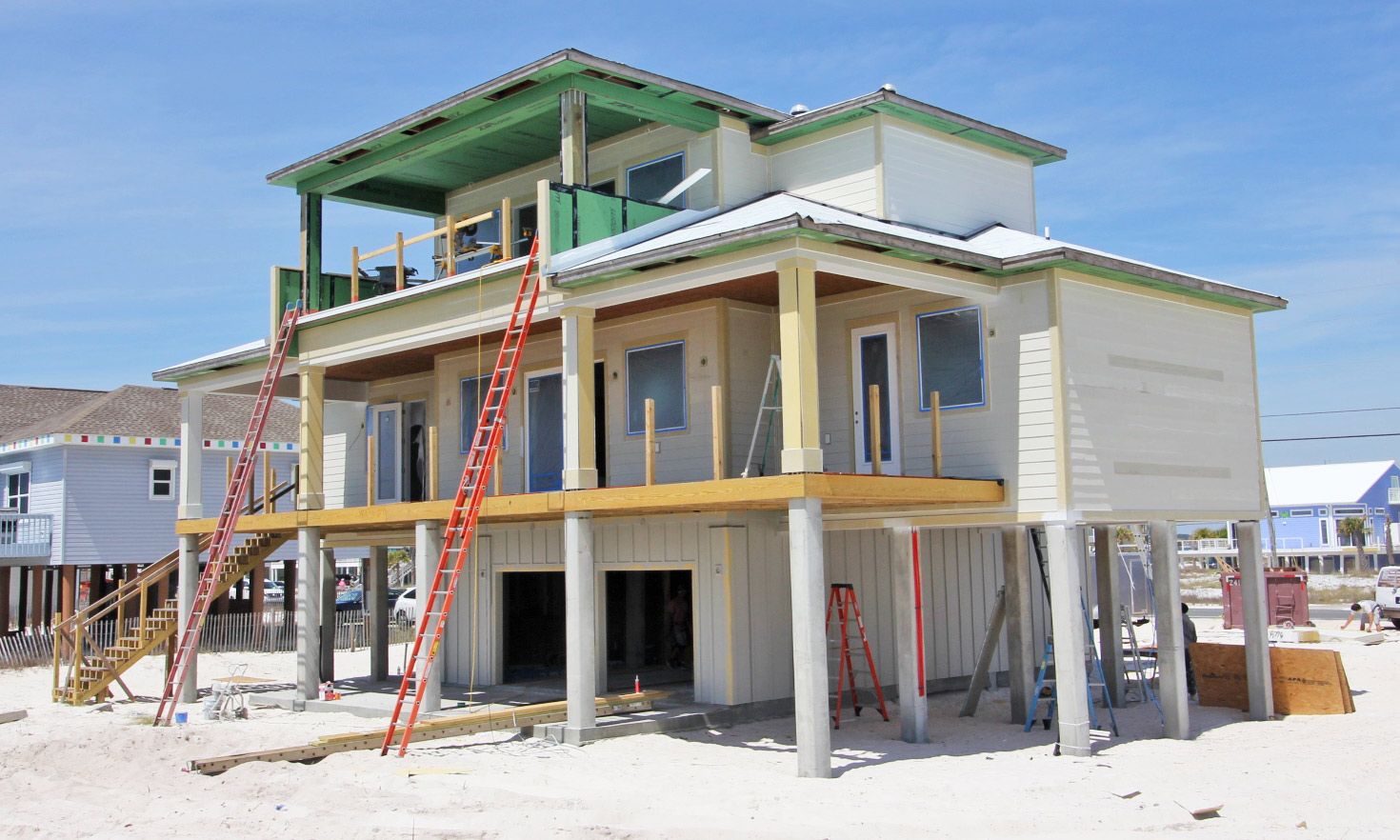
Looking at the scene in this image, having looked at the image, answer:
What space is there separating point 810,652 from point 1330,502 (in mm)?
85306

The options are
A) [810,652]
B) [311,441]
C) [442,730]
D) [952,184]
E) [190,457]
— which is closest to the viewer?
[810,652]

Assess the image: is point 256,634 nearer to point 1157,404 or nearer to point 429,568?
point 429,568

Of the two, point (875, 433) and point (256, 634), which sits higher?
point (875, 433)

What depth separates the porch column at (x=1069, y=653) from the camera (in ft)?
54.2

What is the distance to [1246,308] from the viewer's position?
66.1 ft

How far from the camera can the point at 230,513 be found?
22.5 meters

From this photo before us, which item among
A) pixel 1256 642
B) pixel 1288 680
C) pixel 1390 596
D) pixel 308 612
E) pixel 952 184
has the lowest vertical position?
pixel 1288 680

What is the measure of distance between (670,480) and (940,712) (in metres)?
5.59

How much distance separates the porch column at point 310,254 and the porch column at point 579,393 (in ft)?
23.5

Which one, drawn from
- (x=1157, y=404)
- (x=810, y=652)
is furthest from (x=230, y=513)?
(x=1157, y=404)

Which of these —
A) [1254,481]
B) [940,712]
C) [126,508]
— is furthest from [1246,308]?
[126,508]

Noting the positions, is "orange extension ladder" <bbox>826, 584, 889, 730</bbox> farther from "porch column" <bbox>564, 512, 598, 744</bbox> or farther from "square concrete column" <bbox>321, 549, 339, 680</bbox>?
"square concrete column" <bbox>321, 549, 339, 680</bbox>

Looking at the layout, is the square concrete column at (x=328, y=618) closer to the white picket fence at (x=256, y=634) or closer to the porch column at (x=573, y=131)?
the white picket fence at (x=256, y=634)

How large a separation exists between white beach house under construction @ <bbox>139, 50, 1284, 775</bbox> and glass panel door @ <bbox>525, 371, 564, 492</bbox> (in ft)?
0.21
